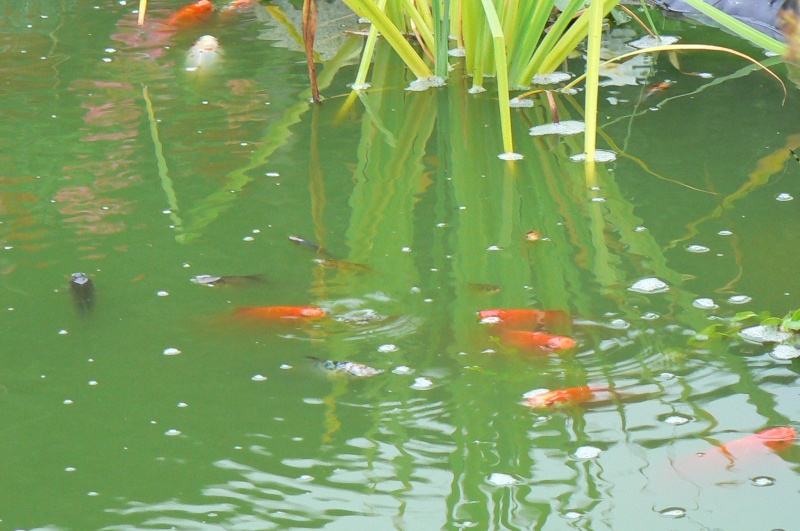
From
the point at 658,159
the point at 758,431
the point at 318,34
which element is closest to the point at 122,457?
the point at 758,431

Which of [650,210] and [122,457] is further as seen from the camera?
[650,210]

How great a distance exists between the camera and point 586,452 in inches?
79.7

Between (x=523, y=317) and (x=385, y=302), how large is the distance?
15.4 inches

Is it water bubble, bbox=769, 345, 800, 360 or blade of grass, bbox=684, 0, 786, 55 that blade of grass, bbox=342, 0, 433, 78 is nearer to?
blade of grass, bbox=684, 0, 786, 55

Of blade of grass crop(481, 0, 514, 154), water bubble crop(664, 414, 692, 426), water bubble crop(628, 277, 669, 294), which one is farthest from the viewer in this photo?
blade of grass crop(481, 0, 514, 154)

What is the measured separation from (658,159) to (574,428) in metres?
1.65

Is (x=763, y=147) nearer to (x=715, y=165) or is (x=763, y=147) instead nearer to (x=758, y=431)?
(x=715, y=165)

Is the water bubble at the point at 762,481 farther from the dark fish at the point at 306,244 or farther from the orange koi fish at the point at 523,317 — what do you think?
the dark fish at the point at 306,244

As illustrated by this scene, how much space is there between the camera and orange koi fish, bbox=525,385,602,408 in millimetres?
2170

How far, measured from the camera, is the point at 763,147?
3490 millimetres

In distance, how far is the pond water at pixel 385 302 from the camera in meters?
1.94

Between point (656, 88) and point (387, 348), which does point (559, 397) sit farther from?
point (656, 88)

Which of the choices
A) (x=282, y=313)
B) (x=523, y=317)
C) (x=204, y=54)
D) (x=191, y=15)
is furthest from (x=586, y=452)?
(x=191, y=15)

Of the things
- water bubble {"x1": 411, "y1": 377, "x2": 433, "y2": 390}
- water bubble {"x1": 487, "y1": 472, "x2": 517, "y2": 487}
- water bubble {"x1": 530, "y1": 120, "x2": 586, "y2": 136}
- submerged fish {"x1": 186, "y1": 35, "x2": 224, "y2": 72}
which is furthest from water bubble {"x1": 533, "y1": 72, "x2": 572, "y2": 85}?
water bubble {"x1": 487, "y1": 472, "x2": 517, "y2": 487}
